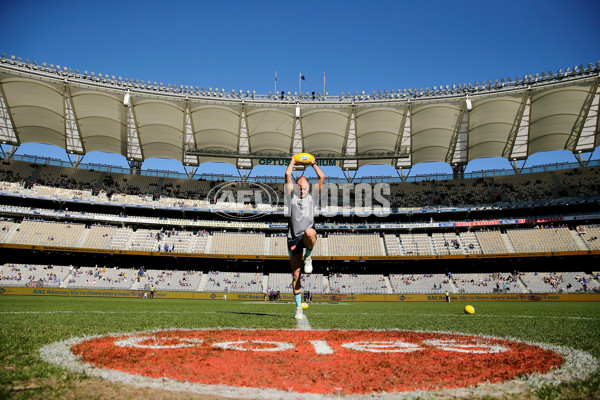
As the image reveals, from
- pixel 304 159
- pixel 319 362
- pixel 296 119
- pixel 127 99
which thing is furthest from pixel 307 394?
pixel 296 119

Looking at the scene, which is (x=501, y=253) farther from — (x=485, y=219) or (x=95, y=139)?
(x=95, y=139)

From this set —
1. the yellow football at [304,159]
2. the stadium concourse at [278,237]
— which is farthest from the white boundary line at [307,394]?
the stadium concourse at [278,237]

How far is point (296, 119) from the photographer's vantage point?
38.4 meters

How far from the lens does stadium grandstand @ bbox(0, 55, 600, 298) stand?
115 feet

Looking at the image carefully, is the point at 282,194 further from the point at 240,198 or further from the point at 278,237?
the point at 278,237

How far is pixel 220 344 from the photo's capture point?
4812 mm

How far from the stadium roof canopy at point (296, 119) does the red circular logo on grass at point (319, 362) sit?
3249cm

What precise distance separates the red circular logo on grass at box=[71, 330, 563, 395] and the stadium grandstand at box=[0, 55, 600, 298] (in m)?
32.7

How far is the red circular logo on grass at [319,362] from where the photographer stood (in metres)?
2.99

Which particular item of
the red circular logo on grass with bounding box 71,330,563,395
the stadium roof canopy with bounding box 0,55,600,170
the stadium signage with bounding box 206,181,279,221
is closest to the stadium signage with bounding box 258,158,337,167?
the stadium roof canopy with bounding box 0,55,600,170

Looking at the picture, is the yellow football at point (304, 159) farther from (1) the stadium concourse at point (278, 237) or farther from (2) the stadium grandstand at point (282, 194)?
(1) the stadium concourse at point (278, 237)

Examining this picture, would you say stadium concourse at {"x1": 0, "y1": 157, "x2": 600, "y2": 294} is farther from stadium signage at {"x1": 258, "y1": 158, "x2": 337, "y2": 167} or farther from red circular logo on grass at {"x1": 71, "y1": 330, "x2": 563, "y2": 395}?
red circular logo on grass at {"x1": 71, "y1": 330, "x2": 563, "y2": 395}

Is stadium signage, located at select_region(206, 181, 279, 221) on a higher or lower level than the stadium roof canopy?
lower

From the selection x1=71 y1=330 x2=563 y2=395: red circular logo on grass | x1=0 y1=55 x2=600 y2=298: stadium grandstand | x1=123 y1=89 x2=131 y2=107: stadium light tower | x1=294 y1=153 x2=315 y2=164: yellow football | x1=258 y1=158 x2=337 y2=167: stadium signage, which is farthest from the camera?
x1=258 y1=158 x2=337 y2=167: stadium signage
